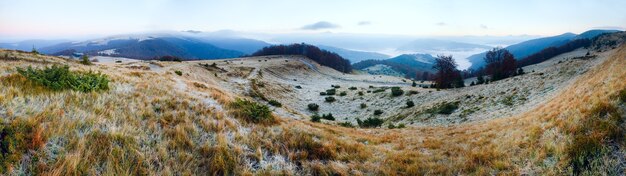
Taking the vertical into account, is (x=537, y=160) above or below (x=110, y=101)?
below

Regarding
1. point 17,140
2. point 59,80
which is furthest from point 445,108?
point 17,140

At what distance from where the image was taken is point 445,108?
76.3 ft

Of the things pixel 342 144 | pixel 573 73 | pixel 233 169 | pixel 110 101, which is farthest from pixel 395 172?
pixel 573 73

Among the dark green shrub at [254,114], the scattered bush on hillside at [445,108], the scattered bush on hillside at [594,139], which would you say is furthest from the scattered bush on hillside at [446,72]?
the dark green shrub at [254,114]

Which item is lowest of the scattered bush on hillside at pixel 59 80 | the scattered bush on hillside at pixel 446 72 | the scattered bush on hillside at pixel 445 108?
the scattered bush on hillside at pixel 445 108

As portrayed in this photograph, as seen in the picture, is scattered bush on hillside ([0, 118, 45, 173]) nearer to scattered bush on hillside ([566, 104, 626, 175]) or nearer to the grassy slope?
the grassy slope

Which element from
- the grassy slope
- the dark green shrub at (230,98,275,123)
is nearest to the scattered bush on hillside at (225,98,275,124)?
the dark green shrub at (230,98,275,123)

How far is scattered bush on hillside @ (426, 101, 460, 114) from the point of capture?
22753 millimetres

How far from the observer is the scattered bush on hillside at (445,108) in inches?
896

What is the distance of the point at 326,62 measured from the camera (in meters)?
159

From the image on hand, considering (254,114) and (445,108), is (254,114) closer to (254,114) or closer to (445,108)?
(254,114)

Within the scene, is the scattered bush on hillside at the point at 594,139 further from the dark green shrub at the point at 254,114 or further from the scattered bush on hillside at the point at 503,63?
the scattered bush on hillside at the point at 503,63

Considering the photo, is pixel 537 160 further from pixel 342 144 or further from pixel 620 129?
pixel 342 144

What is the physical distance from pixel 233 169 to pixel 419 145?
666 centimetres
